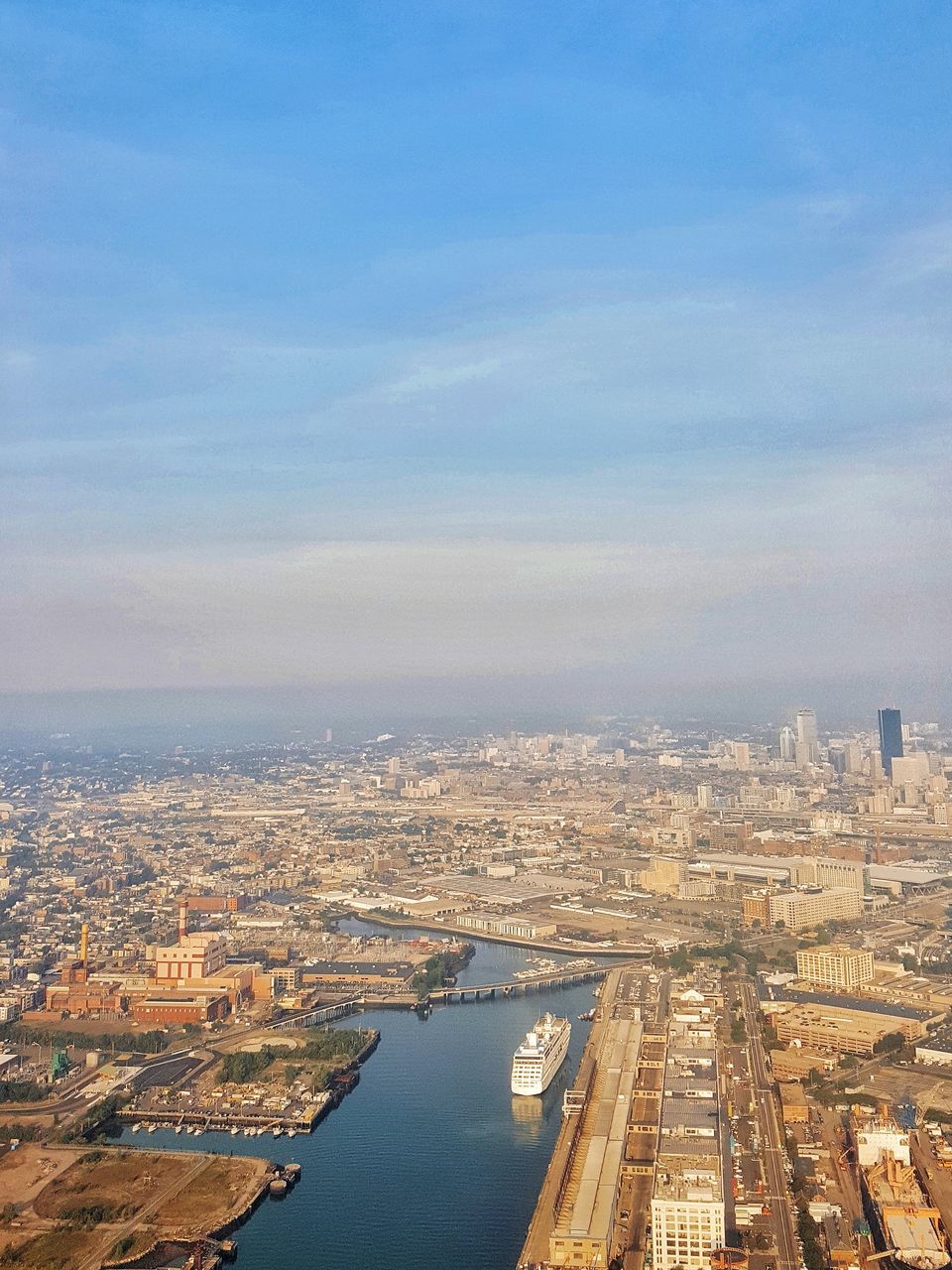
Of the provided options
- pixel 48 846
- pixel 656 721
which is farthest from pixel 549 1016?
pixel 656 721

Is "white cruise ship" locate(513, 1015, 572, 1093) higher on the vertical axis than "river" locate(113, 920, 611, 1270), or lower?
higher

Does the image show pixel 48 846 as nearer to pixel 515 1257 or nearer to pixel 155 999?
pixel 155 999

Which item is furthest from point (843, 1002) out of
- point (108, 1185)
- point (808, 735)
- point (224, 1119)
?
point (808, 735)

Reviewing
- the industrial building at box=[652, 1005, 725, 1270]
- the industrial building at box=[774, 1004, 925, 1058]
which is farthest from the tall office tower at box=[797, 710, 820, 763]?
the industrial building at box=[652, 1005, 725, 1270]

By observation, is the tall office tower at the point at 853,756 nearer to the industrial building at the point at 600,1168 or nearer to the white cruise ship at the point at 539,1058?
the industrial building at the point at 600,1168

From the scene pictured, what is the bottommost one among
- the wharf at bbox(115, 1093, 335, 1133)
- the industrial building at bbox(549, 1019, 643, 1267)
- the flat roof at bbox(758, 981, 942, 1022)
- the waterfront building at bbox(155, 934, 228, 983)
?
the wharf at bbox(115, 1093, 335, 1133)

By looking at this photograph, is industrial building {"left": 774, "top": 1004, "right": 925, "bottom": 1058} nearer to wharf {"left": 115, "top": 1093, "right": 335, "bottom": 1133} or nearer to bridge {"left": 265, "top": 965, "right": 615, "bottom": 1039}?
bridge {"left": 265, "top": 965, "right": 615, "bottom": 1039}

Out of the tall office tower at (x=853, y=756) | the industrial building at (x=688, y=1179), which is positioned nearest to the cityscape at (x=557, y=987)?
the industrial building at (x=688, y=1179)
